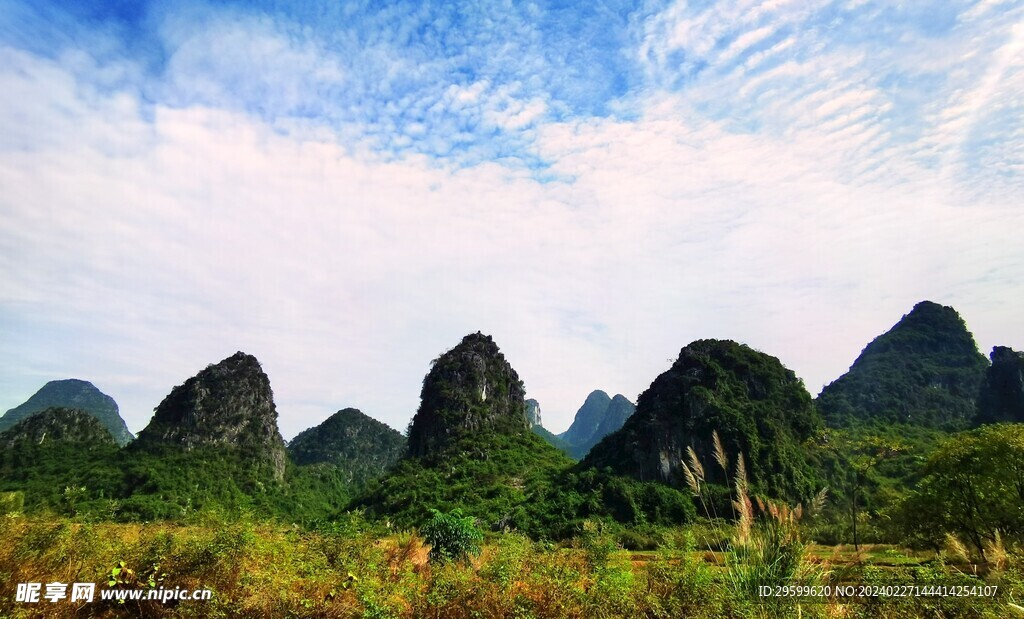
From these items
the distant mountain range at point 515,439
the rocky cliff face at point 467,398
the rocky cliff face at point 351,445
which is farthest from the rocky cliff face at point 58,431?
the rocky cliff face at point 467,398

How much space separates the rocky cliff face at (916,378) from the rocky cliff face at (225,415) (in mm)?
70345

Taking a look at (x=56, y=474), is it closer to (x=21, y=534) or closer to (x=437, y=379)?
(x=437, y=379)

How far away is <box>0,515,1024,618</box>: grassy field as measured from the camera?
4.79 meters

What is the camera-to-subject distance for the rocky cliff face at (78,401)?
117812 mm

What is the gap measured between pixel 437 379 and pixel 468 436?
8.53 meters

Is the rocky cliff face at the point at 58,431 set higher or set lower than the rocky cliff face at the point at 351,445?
higher

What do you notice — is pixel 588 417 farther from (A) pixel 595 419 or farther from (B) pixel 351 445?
(B) pixel 351 445

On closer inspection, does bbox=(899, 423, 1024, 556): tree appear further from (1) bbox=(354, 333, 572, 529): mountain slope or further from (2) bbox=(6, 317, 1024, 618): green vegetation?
(1) bbox=(354, 333, 572, 529): mountain slope

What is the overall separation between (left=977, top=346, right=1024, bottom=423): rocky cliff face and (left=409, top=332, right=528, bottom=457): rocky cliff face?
50.6 meters

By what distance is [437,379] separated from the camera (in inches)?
2264

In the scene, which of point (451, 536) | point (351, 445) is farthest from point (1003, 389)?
point (351, 445)

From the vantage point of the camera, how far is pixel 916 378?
204 feet

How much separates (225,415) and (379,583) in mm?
61839

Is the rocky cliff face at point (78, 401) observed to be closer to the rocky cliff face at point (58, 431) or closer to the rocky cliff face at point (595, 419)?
the rocky cliff face at point (58, 431)
